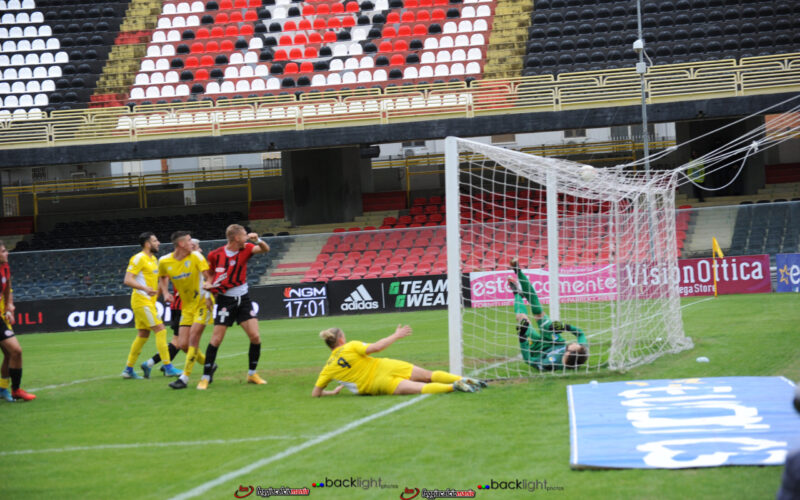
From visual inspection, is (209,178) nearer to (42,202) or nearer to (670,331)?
(42,202)

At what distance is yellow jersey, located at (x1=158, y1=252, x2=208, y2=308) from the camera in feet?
39.7

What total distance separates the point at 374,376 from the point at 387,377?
15cm

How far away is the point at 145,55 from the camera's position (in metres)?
40.1

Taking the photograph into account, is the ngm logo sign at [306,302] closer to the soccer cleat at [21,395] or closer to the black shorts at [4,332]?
the soccer cleat at [21,395]

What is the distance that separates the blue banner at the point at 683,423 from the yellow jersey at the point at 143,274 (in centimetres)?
654

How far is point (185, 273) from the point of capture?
12.2 meters

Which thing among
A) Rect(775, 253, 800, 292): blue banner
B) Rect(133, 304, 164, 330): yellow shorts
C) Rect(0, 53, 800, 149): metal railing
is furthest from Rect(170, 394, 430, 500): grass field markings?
Rect(0, 53, 800, 149): metal railing

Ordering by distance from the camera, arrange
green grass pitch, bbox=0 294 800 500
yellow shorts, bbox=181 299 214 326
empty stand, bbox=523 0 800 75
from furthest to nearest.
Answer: empty stand, bbox=523 0 800 75 < yellow shorts, bbox=181 299 214 326 < green grass pitch, bbox=0 294 800 500

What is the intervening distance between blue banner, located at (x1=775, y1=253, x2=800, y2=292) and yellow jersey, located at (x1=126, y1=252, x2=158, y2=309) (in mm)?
18150

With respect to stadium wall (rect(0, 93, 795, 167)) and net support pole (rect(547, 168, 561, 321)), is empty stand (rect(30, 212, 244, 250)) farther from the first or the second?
net support pole (rect(547, 168, 561, 321))

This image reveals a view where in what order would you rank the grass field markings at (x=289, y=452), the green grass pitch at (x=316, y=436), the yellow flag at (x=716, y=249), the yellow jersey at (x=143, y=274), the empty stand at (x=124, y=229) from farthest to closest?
1. the empty stand at (x=124, y=229)
2. the yellow flag at (x=716, y=249)
3. the yellow jersey at (x=143, y=274)
4. the grass field markings at (x=289, y=452)
5. the green grass pitch at (x=316, y=436)

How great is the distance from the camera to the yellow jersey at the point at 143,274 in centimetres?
1249

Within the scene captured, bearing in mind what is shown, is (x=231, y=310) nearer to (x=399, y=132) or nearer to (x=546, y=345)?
(x=546, y=345)

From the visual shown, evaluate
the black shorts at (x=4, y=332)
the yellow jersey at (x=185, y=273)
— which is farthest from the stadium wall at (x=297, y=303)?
the black shorts at (x=4, y=332)
